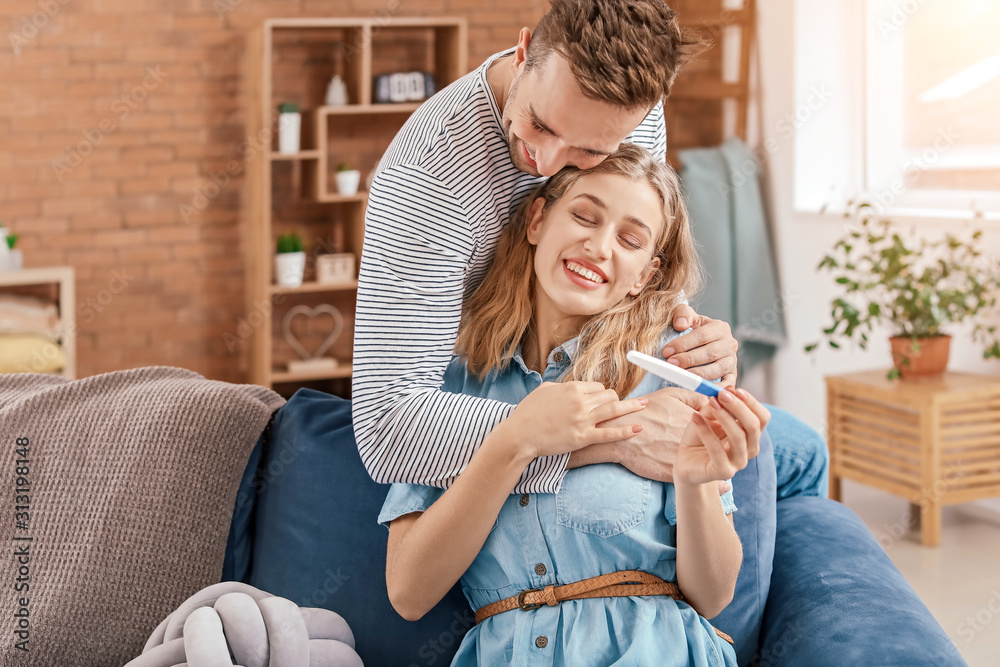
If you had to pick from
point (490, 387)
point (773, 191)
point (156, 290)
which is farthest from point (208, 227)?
point (490, 387)

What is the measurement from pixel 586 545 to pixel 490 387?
12.2 inches

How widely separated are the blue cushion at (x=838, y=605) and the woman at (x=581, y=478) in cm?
12

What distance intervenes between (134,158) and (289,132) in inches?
29.9

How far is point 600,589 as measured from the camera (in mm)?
1345

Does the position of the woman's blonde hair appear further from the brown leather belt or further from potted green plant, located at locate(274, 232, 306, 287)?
potted green plant, located at locate(274, 232, 306, 287)

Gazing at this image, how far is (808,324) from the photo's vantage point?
4090 millimetres

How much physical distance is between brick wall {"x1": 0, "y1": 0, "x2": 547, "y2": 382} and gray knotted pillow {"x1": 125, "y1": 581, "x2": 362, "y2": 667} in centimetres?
331

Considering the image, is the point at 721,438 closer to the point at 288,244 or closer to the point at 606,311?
the point at 606,311

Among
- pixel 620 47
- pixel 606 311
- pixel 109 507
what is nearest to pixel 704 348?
pixel 606 311

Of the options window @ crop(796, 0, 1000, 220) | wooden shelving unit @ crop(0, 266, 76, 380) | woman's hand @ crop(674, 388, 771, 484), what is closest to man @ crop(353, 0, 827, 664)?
woman's hand @ crop(674, 388, 771, 484)

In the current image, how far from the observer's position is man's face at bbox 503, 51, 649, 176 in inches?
47.1

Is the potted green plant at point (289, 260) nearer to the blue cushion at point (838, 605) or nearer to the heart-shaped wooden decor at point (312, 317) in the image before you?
the heart-shaped wooden decor at point (312, 317)

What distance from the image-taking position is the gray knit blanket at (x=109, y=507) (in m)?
1.46

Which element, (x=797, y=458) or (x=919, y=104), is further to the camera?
(x=919, y=104)
